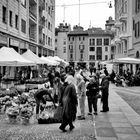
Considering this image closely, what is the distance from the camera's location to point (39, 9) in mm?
38250

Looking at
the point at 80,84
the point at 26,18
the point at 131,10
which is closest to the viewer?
the point at 80,84

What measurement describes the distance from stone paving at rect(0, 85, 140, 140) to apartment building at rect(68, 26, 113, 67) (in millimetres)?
71921

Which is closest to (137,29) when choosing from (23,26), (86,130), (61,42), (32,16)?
(32,16)

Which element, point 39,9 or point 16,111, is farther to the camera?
point 39,9

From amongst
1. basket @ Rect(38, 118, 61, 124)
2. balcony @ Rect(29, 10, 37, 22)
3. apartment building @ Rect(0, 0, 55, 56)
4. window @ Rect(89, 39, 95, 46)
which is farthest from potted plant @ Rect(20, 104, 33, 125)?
window @ Rect(89, 39, 95, 46)

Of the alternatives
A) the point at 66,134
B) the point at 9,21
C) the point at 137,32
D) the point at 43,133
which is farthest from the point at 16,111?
the point at 137,32

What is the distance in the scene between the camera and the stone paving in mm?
7164

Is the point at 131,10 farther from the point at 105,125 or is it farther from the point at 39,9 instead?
the point at 105,125

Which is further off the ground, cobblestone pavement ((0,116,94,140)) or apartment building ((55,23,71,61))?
apartment building ((55,23,71,61))

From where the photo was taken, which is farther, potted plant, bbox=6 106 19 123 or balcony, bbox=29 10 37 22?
balcony, bbox=29 10 37 22

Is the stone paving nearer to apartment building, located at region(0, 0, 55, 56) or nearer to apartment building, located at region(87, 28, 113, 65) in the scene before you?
apartment building, located at region(0, 0, 55, 56)

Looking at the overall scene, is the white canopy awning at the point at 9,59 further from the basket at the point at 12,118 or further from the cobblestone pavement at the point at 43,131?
the basket at the point at 12,118

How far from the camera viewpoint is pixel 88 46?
3233 inches

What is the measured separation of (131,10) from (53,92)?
2834cm
